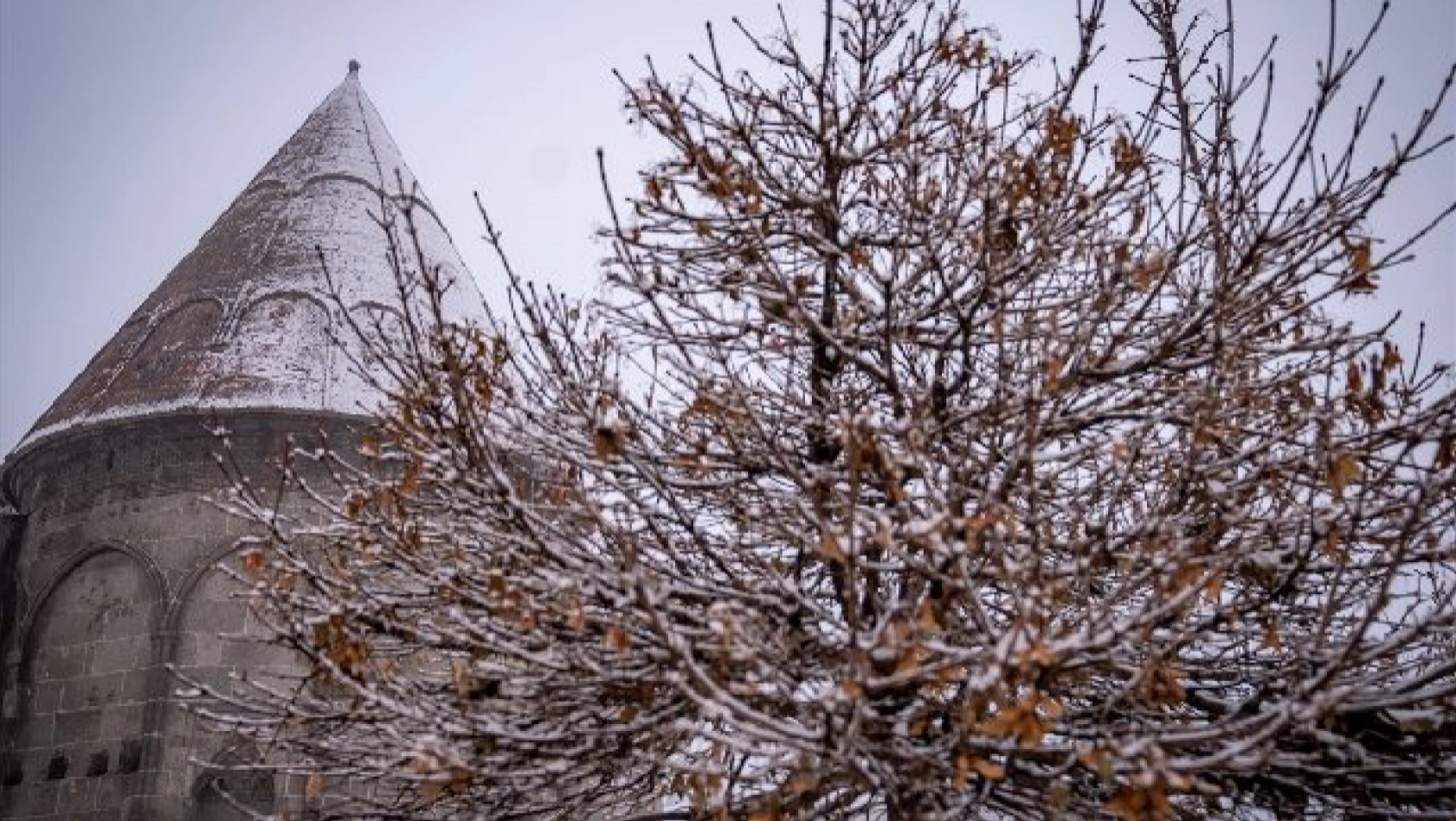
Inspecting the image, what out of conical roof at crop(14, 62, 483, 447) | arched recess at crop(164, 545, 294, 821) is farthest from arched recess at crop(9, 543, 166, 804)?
conical roof at crop(14, 62, 483, 447)

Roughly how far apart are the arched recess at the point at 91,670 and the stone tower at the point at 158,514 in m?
0.02

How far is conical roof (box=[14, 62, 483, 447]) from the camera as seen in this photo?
32.8 ft

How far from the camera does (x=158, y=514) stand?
9750 millimetres

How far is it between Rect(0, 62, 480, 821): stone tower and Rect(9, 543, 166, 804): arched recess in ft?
0.05

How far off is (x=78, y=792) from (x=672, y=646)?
26.9 feet

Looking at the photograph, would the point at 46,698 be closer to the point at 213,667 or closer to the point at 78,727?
the point at 78,727

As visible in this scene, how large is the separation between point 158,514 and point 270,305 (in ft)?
7.03

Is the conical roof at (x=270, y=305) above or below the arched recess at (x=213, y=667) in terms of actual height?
above

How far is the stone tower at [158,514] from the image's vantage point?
8977 mm

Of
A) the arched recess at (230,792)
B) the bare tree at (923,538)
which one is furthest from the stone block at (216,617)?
the bare tree at (923,538)

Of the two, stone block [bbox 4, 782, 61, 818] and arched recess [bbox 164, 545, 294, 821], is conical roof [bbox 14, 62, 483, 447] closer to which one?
arched recess [bbox 164, 545, 294, 821]

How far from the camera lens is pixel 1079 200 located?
4.45 m

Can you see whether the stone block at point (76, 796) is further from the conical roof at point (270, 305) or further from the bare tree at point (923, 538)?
the bare tree at point (923, 538)

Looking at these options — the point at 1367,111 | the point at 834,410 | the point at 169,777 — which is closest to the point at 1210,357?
the point at 1367,111
